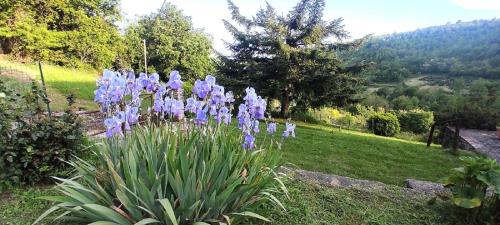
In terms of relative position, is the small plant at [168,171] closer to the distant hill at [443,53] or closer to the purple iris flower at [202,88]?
the purple iris flower at [202,88]

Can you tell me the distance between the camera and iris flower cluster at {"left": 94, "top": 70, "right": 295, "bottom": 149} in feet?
7.35

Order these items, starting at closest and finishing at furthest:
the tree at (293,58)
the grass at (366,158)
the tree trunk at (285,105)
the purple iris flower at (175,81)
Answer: the purple iris flower at (175,81), the grass at (366,158), the tree at (293,58), the tree trunk at (285,105)

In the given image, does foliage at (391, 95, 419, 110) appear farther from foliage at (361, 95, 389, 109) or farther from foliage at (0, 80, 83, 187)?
foliage at (0, 80, 83, 187)

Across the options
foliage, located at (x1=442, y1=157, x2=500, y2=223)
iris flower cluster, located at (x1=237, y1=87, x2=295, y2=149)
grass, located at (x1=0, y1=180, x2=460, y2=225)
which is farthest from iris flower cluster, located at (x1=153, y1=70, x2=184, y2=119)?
foliage, located at (x1=442, y1=157, x2=500, y2=223)

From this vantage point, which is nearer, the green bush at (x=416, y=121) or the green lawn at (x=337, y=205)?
the green lawn at (x=337, y=205)

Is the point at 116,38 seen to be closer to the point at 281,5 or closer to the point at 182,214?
the point at 281,5

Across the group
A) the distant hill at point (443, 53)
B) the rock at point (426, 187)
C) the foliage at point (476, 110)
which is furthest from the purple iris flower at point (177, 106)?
the distant hill at point (443, 53)

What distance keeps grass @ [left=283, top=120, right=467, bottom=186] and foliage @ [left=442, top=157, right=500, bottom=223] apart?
6.38 feet

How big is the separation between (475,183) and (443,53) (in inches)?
1269

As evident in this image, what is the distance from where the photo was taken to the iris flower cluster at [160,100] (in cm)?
224

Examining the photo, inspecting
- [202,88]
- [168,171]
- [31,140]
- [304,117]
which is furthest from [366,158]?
[304,117]

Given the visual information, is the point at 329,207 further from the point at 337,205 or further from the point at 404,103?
the point at 404,103

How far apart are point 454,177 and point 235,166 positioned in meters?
1.97

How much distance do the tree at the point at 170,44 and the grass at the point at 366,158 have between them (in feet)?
57.7
